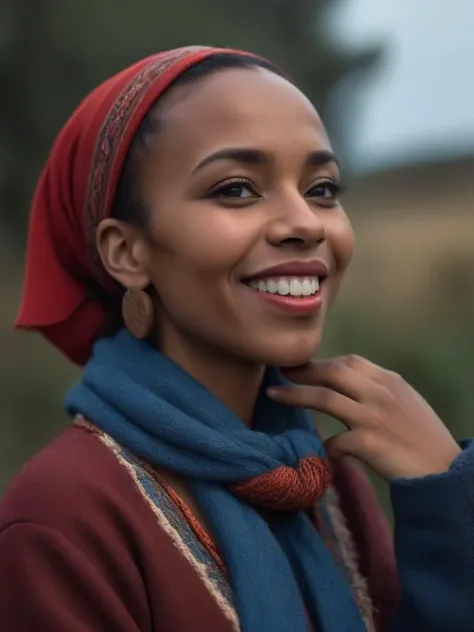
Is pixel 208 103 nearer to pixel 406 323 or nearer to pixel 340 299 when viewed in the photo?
pixel 406 323

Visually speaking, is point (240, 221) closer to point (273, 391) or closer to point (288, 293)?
point (288, 293)

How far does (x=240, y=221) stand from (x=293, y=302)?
15 centimetres

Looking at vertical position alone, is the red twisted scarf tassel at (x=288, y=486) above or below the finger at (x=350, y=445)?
below

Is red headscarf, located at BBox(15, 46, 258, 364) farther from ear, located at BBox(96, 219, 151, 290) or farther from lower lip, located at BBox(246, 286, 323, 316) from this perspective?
lower lip, located at BBox(246, 286, 323, 316)

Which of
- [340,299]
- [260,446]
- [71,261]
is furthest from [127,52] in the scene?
[260,446]

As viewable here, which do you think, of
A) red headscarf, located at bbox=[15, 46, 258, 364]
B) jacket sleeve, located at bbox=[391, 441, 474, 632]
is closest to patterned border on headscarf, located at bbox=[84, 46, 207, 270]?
red headscarf, located at bbox=[15, 46, 258, 364]

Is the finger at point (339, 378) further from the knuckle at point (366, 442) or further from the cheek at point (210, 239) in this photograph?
the cheek at point (210, 239)

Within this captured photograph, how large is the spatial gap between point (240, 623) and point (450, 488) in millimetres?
356

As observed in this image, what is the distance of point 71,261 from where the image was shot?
161cm

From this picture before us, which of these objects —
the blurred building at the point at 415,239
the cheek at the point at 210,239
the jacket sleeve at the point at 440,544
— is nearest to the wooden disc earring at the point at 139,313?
the cheek at the point at 210,239

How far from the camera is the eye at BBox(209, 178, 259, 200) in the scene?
54.5 inches

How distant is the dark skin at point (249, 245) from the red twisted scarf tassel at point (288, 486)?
0.06 meters

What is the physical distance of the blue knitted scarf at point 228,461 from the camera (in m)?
1.32

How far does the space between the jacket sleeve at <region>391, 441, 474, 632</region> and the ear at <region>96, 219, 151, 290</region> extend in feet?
1.68
